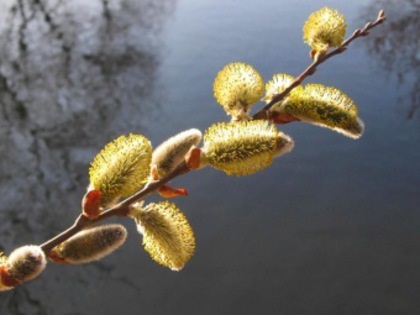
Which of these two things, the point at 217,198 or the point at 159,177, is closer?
the point at 159,177

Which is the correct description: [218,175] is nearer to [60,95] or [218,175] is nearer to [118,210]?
[60,95]

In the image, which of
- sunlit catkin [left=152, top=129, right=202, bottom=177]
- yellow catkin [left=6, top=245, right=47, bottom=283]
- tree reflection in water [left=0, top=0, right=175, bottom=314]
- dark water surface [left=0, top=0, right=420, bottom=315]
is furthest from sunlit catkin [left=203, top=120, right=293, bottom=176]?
tree reflection in water [left=0, top=0, right=175, bottom=314]

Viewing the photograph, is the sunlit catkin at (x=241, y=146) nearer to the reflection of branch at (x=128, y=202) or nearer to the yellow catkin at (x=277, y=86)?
Answer: the reflection of branch at (x=128, y=202)

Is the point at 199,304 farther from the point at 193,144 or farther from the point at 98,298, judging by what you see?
the point at 193,144

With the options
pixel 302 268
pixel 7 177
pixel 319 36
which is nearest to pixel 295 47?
pixel 302 268

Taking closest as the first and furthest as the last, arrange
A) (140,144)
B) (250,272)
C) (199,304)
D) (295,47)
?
1. (140,144)
2. (199,304)
3. (250,272)
4. (295,47)

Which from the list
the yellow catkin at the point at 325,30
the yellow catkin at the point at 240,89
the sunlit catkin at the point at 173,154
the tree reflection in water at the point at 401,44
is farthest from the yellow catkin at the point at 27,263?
the tree reflection in water at the point at 401,44
